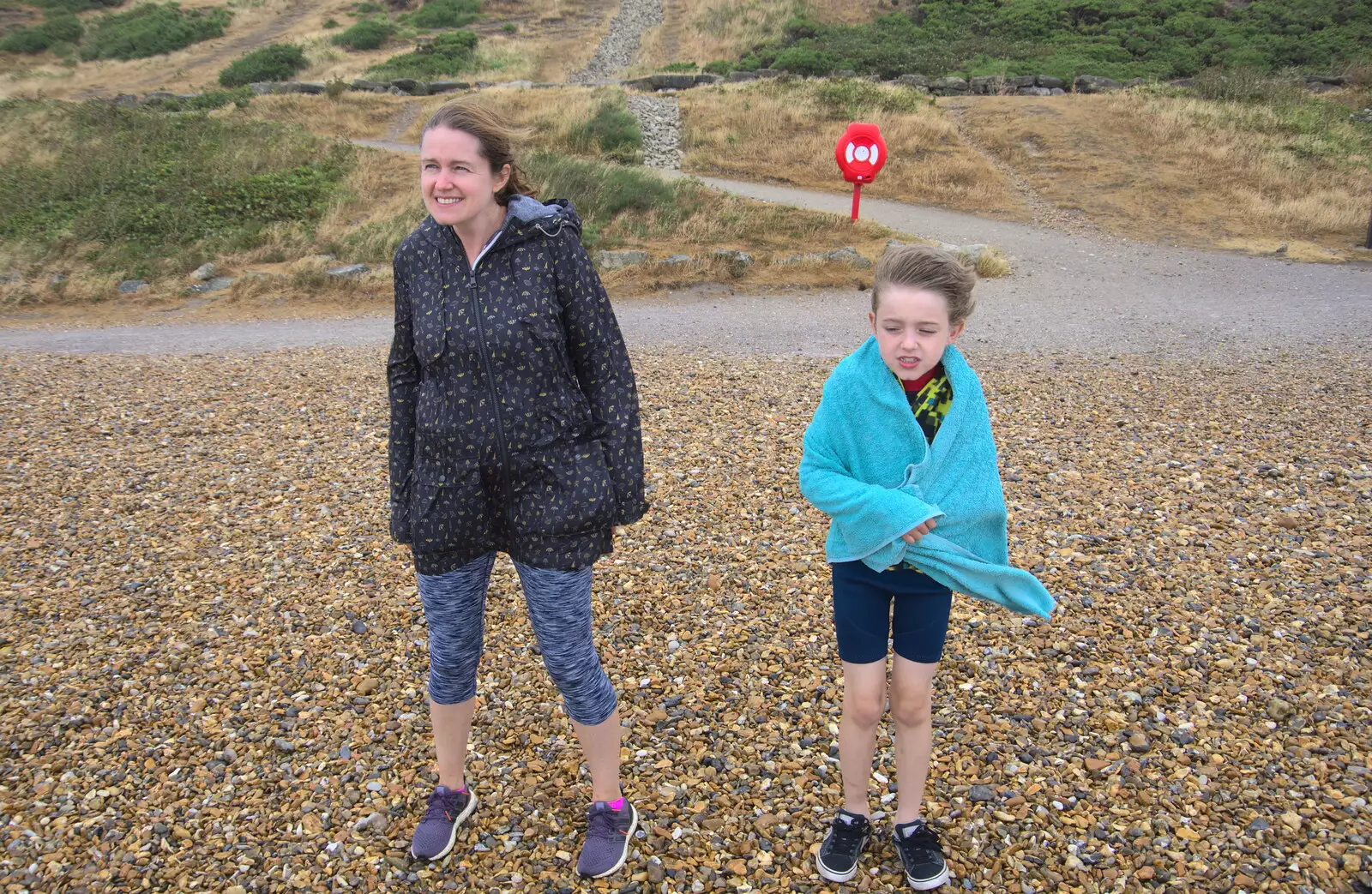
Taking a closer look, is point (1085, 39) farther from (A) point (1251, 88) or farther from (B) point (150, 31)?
(B) point (150, 31)

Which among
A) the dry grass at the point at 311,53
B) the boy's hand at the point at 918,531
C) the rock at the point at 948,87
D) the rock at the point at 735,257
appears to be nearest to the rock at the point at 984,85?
the rock at the point at 948,87

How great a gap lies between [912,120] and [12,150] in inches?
759

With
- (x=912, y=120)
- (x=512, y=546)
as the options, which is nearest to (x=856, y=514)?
(x=512, y=546)

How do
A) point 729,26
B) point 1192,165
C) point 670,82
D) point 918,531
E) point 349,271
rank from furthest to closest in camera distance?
point 729,26
point 670,82
point 1192,165
point 349,271
point 918,531

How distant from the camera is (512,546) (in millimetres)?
2314

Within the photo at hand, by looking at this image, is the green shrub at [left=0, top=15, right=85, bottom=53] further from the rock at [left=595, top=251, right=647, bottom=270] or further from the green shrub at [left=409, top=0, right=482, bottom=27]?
the rock at [left=595, top=251, right=647, bottom=270]

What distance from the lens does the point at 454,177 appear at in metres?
2.18

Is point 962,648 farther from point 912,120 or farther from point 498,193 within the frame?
point 912,120

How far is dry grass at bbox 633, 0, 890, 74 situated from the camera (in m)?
32.8

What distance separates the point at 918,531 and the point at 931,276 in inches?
24.8

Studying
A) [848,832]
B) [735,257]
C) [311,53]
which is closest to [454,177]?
[848,832]

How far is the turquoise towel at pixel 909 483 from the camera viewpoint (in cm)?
220

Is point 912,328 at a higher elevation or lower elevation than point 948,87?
lower

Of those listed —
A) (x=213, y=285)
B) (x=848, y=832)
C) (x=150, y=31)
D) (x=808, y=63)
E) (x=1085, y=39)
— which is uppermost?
(x=150, y=31)
